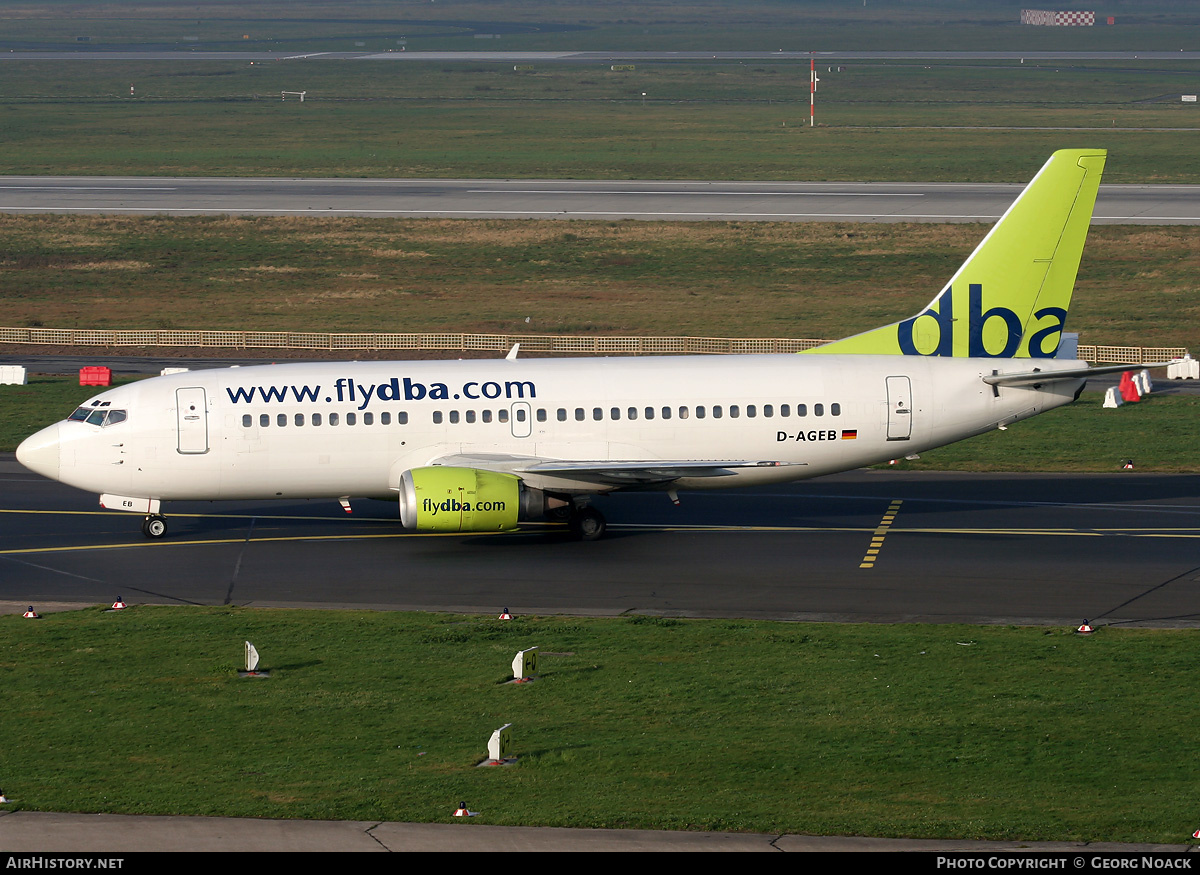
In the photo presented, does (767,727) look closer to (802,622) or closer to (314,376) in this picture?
(802,622)

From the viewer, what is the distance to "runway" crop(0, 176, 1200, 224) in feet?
362

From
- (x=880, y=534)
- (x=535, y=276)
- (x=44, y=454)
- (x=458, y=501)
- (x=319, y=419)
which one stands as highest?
(x=535, y=276)

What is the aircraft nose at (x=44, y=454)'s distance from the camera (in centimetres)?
4244

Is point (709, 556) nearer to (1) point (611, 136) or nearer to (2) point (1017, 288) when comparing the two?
(2) point (1017, 288)

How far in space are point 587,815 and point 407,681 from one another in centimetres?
857

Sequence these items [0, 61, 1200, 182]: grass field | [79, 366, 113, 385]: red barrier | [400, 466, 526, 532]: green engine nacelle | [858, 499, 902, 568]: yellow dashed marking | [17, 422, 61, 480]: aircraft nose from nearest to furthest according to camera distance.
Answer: [400, 466, 526, 532]: green engine nacelle, [858, 499, 902, 568]: yellow dashed marking, [17, 422, 61, 480]: aircraft nose, [79, 366, 113, 385]: red barrier, [0, 61, 1200, 182]: grass field

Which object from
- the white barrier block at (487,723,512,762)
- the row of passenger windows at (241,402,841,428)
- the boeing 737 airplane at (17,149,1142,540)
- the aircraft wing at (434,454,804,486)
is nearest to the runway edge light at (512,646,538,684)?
the white barrier block at (487,723,512,762)

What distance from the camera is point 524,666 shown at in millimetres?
30719

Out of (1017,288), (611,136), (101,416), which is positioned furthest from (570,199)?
(101,416)

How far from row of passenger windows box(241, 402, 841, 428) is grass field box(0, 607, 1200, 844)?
731 cm

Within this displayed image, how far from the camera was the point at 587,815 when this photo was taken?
23172 millimetres

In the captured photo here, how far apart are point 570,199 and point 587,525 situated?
78.8 meters

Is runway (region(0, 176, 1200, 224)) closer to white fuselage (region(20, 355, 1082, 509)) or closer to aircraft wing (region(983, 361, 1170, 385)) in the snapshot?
aircraft wing (region(983, 361, 1170, 385))
